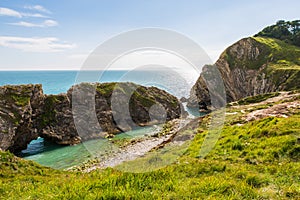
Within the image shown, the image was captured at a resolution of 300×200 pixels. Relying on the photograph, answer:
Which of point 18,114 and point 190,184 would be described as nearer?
point 190,184

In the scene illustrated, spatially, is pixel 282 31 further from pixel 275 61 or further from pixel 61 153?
pixel 61 153

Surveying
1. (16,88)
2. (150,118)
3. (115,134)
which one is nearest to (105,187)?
(16,88)

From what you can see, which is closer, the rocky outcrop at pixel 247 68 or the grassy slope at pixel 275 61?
the grassy slope at pixel 275 61

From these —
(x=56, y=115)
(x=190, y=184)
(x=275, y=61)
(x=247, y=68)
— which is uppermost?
(x=275, y=61)

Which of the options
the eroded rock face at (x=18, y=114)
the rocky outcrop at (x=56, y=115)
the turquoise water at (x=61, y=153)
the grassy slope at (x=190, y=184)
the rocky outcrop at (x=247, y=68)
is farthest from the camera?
the rocky outcrop at (x=247, y=68)

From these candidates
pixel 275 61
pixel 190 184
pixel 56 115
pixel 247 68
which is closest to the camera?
pixel 190 184

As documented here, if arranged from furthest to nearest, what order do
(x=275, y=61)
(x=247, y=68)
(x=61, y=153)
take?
(x=247, y=68) < (x=275, y=61) < (x=61, y=153)

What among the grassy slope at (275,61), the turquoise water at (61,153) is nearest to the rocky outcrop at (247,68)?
the grassy slope at (275,61)

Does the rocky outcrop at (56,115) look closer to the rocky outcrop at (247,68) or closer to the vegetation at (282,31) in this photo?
the rocky outcrop at (247,68)

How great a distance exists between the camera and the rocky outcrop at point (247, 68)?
8178 centimetres

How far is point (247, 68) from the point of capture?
90.9 m

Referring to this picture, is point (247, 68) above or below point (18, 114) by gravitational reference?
above

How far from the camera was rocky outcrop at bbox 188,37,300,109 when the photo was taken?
81.8 m

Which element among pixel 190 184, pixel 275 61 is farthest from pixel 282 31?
pixel 190 184
